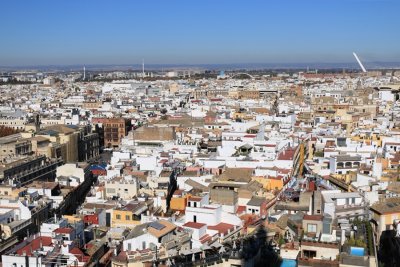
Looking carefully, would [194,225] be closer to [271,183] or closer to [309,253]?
[309,253]

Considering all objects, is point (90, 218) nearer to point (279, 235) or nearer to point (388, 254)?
point (279, 235)

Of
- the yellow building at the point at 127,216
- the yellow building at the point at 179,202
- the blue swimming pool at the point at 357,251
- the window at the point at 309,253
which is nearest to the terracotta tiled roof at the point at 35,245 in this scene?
the yellow building at the point at 127,216

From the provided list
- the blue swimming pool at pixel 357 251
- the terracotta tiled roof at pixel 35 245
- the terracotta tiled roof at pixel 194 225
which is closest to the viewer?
the blue swimming pool at pixel 357 251

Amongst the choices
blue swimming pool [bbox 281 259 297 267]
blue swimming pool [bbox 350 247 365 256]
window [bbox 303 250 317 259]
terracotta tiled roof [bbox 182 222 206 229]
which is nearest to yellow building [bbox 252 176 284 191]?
terracotta tiled roof [bbox 182 222 206 229]

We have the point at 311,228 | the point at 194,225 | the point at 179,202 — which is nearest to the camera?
the point at 311,228

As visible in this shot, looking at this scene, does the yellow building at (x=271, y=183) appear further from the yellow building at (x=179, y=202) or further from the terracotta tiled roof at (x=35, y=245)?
the terracotta tiled roof at (x=35, y=245)

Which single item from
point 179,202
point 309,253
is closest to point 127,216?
point 179,202

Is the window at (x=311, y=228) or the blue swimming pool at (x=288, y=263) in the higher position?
the window at (x=311, y=228)

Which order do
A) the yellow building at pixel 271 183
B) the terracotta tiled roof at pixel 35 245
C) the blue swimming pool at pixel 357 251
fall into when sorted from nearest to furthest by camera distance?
the blue swimming pool at pixel 357 251 → the terracotta tiled roof at pixel 35 245 → the yellow building at pixel 271 183

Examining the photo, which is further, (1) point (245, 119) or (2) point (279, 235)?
(1) point (245, 119)

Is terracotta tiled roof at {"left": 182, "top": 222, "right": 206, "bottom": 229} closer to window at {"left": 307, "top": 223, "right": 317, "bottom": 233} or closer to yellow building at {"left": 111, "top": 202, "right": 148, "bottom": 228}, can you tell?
yellow building at {"left": 111, "top": 202, "right": 148, "bottom": 228}

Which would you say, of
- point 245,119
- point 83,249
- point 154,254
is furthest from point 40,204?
point 245,119
